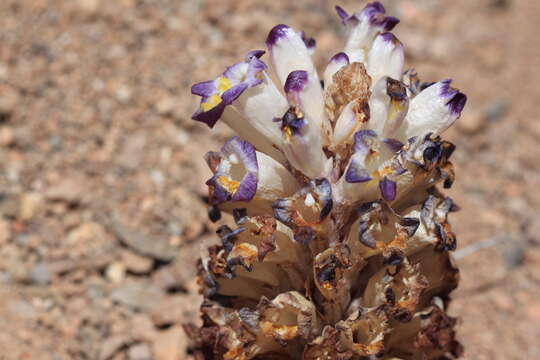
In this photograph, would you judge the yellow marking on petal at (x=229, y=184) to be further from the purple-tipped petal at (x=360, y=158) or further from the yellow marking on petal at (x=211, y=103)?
the purple-tipped petal at (x=360, y=158)

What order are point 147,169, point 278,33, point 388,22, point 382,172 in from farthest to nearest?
point 147,169 < point 388,22 < point 278,33 < point 382,172

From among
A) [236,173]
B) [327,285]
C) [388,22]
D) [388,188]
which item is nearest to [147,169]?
[236,173]

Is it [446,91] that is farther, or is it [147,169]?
[147,169]

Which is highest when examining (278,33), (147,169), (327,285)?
(278,33)

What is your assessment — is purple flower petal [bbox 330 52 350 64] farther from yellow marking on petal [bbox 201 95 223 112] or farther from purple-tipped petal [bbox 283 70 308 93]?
yellow marking on petal [bbox 201 95 223 112]

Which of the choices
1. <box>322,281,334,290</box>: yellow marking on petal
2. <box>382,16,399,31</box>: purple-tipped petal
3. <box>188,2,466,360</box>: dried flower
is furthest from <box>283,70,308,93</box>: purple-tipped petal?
<box>322,281,334,290</box>: yellow marking on petal

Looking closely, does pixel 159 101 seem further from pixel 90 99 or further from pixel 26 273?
pixel 26 273

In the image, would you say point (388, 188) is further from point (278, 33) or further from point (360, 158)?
point (278, 33)
